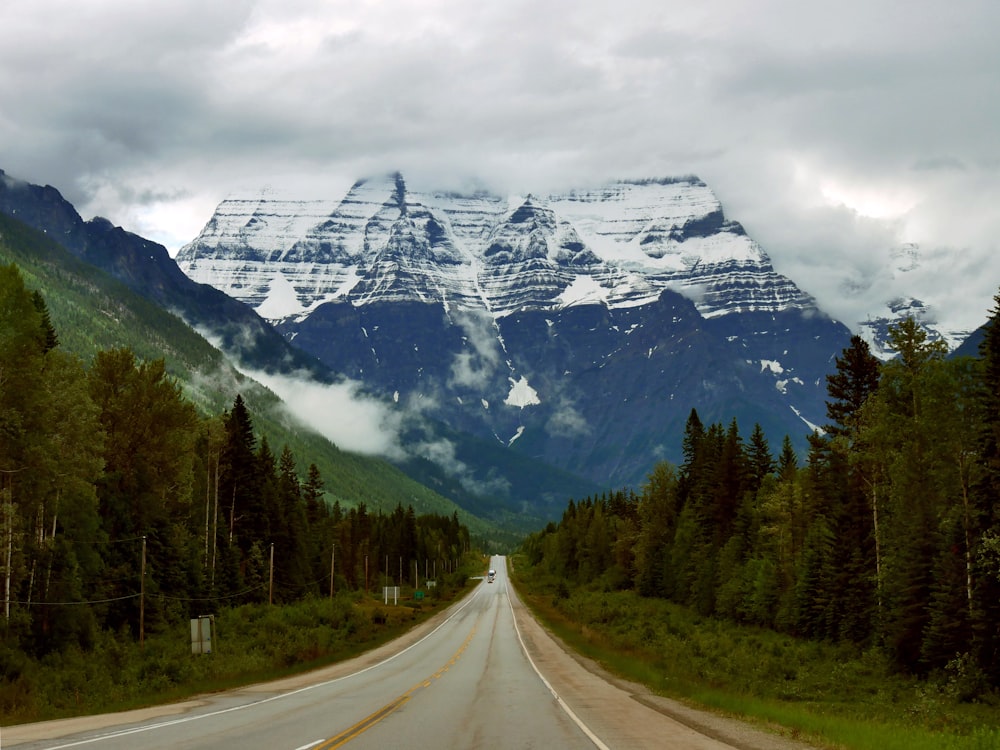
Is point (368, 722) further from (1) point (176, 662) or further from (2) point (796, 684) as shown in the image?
(2) point (796, 684)

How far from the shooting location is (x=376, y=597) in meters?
137

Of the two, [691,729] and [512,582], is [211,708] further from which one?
[512,582]

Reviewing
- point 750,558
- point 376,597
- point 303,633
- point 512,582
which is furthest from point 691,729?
point 512,582

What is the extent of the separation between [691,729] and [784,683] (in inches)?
759

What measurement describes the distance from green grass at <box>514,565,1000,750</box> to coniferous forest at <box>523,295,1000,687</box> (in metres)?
1.72

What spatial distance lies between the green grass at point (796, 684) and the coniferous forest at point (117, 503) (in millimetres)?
25034

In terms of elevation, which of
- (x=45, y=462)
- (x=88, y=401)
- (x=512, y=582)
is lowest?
(x=512, y=582)

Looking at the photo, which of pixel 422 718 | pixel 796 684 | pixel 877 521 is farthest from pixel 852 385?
pixel 422 718

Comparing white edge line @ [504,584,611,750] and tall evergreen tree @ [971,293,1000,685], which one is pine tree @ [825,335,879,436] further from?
white edge line @ [504,584,611,750]

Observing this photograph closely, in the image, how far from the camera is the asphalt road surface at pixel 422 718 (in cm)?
2117

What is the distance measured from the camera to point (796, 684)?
4116cm

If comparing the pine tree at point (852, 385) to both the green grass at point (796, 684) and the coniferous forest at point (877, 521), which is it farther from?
the green grass at point (796, 684)

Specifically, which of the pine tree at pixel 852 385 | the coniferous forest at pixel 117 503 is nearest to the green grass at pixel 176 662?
the coniferous forest at pixel 117 503

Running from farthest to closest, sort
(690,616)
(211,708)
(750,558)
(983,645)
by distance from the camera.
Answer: (690,616), (750,558), (983,645), (211,708)
